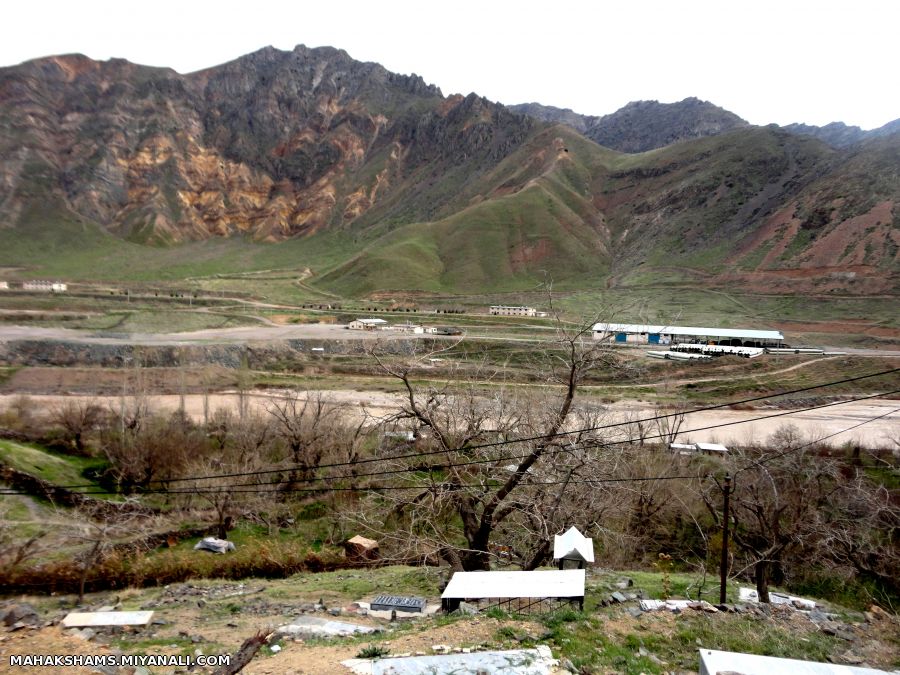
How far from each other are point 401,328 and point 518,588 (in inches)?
2225

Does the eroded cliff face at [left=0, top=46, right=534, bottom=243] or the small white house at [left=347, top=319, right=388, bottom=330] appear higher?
the eroded cliff face at [left=0, top=46, right=534, bottom=243]

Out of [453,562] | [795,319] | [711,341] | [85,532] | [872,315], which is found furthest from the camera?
[795,319]

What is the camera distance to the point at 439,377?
4706cm

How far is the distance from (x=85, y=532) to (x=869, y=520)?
24.3 meters

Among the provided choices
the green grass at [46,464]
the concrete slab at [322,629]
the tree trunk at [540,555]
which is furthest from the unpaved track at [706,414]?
the concrete slab at [322,629]

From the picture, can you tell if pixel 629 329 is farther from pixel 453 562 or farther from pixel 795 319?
pixel 453 562

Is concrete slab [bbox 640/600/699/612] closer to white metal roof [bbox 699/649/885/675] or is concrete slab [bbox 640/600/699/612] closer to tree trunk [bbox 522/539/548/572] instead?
tree trunk [bbox 522/539/548/572]

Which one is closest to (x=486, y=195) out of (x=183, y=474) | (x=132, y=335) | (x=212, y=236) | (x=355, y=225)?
(x=355, y=225)

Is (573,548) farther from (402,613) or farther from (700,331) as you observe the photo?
(700,331)

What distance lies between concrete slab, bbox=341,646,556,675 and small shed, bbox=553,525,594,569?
3.62 m

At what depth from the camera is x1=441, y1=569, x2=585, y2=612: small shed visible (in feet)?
30.2

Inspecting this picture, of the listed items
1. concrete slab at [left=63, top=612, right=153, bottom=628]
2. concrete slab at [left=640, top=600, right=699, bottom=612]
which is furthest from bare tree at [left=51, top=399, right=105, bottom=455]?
concrete slab at [left=640, top=600, right=699, bottom=612]

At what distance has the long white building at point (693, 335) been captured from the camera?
56.2 m

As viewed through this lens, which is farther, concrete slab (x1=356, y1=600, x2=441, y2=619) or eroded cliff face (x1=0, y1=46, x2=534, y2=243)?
eroded cliff face (x1=0, y1=46, x2=534, y2=243)
